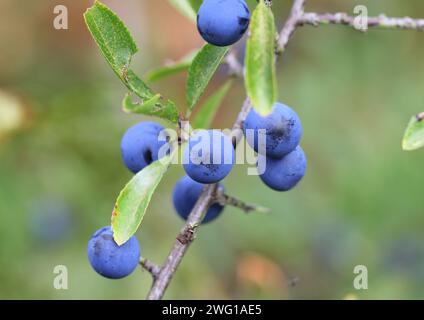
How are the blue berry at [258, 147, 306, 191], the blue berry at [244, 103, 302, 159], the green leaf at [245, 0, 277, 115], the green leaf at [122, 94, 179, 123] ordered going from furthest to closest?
the blue berry at [258, 147, 306, 191], the blue berry at [244, 103, 302, 159], the green leaf at [122, 94, 179, 123], the green leaf at [245, 0, 277, 115]

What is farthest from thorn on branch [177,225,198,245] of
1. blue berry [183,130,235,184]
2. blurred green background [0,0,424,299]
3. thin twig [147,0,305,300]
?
blurred green background [0,0,424,299]

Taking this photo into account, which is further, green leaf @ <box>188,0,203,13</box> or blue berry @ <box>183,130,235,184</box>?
green leaf @ <box>188,0,203,13</box>

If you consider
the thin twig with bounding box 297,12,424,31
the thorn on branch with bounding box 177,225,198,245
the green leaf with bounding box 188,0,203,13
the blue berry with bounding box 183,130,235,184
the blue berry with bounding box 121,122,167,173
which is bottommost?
the thorn on branch with bounding box 177,225,198,245

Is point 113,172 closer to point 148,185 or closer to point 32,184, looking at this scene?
point 32,184

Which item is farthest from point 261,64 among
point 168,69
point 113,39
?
point 168,69

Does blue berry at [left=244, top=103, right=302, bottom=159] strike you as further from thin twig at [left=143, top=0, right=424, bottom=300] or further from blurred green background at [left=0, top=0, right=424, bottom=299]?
blurred green background at [left=0, top=0, right=424, bottom=299]

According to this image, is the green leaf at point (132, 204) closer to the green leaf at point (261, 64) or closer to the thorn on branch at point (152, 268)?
the thorn on branch at point (152, 268)
